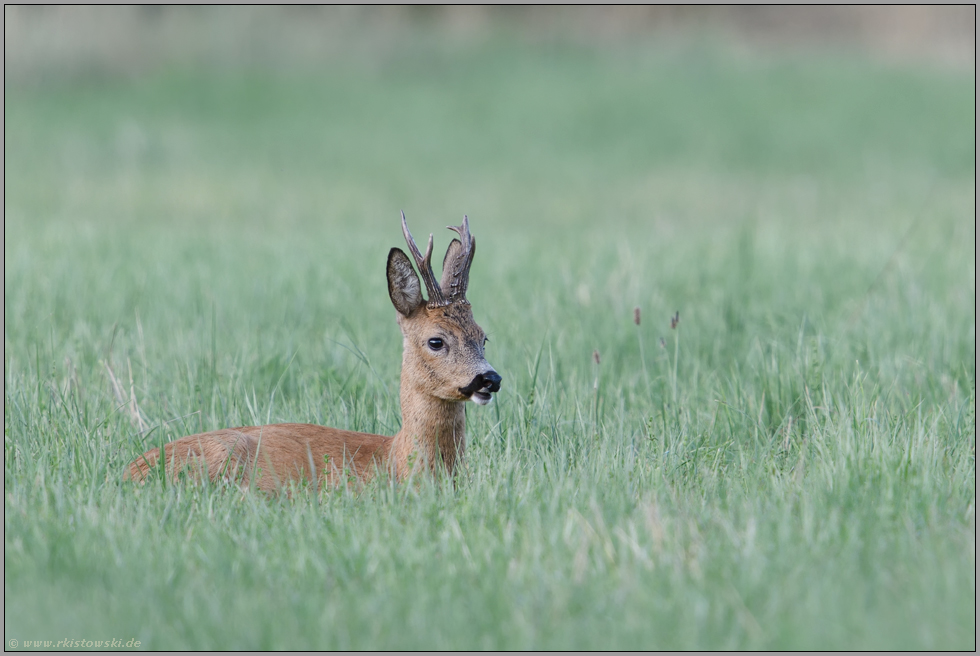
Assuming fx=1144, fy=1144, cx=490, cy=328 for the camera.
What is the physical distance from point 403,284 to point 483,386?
20.8 inches

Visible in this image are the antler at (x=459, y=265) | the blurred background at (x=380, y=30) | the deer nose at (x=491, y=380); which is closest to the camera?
the deer nose at (x=491, y=380)

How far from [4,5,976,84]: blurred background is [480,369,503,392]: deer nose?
1961 cm

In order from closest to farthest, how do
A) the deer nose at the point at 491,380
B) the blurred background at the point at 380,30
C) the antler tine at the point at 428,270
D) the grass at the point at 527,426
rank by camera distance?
1. the grass at the point at 527,426
2. the deer nose at the point at 491,380
3. the antler tine at the point at 428,270
4. the blurred background at the point at 380,30

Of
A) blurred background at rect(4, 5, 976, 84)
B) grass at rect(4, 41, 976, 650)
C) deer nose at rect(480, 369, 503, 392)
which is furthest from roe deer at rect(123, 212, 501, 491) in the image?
blurred background at rect(4, 5, 976, 84)

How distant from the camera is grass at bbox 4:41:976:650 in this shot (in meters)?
3.19

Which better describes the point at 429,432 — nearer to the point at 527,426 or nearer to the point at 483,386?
the point at 483,386

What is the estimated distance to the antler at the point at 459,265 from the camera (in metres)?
4.40

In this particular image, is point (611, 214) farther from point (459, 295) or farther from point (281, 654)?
point (281, 654)

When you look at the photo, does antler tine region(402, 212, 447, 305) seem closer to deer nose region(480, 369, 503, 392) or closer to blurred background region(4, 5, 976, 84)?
deer nose region(480, 369, 503, 392)

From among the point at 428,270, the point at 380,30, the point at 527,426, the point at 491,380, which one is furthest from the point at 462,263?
the point at 380,30

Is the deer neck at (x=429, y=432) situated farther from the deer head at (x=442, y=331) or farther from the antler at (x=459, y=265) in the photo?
the antler at (x=459, y=265)

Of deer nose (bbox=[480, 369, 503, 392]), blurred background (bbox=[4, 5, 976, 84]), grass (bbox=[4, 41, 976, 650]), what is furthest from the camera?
blurred background (bbox=[4, 5, 976, 84])

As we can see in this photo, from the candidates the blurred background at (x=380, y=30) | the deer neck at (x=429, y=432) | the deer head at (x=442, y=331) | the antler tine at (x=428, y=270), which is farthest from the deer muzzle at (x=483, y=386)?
the blurred background at (x=380, y=30)

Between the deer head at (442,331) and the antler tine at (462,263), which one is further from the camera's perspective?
the antler tine at (462,263)
